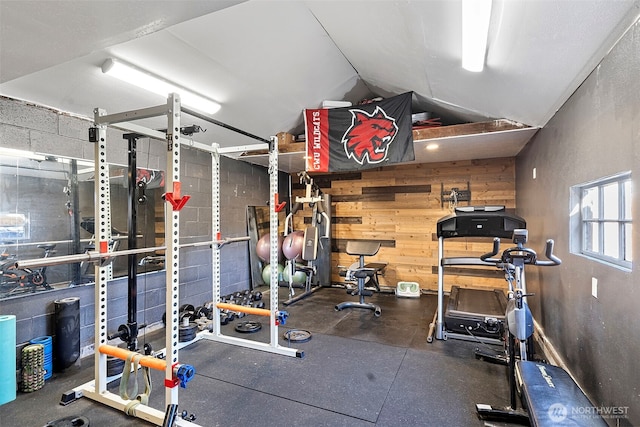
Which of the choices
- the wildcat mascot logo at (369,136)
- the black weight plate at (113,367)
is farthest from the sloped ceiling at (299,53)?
the black weight plate at (113,367)

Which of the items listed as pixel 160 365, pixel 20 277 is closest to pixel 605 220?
pixel 160 365

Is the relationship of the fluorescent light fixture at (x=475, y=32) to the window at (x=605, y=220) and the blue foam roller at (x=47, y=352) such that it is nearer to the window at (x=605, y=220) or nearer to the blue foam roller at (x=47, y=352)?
the window at (x=605, y=220)

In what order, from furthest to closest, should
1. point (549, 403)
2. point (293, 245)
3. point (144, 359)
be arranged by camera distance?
point (293, 245) < point (144, 359) < point (549, 403)

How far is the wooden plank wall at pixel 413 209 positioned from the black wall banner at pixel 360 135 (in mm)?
2085

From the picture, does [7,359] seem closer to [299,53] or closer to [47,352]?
[47,352]

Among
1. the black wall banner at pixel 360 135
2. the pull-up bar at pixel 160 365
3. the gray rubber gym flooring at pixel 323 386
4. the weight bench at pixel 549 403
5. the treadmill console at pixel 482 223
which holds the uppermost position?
the black wall banner at pixel 360 135

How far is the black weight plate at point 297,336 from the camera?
3.50m

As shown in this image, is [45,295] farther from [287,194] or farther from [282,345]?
[287,194]

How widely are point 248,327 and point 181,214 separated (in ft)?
5.81

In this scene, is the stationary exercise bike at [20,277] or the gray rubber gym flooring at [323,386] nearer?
the gray rubber gym flooring at [323,386]

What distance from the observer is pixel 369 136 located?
13.5 feet

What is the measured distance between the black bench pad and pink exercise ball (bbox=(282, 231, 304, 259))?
3.58 meters

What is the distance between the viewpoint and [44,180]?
2846 mm

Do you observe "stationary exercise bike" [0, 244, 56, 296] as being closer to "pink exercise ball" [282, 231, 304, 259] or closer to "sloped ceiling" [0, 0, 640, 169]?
"sloped ceiling" [0, 0, 640, 169]
